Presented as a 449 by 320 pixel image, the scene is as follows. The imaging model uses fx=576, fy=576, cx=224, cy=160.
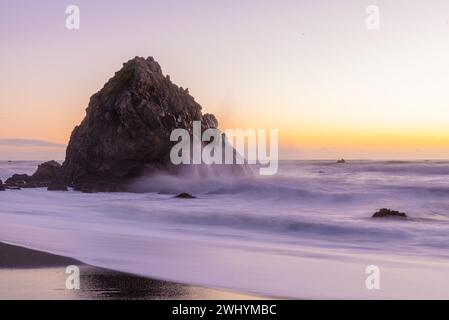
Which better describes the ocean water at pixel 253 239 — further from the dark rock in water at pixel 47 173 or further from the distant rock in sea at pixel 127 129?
the dark rock in water at pixel 47 173

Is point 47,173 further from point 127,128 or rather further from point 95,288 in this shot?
point 95,288

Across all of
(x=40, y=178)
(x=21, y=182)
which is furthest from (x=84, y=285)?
(x=40, y=178)

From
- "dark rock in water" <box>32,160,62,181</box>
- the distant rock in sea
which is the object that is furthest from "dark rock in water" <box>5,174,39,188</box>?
the distant rock in sea

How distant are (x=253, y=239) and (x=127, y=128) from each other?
1697cm

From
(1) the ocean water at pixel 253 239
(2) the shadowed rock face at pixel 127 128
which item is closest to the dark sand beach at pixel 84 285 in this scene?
(1) the ocean water at pixel 253 239

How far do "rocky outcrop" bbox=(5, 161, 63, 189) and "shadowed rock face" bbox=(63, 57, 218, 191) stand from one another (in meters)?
1.03

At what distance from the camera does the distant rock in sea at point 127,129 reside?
96.8 feet

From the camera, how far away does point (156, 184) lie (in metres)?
28.6

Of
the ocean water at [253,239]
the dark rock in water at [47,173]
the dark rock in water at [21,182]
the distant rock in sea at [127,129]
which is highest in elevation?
the distant rock in sea at [127,129]

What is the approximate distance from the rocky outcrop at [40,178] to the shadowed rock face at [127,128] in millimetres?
1033

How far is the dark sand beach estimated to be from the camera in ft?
22.1

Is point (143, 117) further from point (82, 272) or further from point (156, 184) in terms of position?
point (82, 272)
